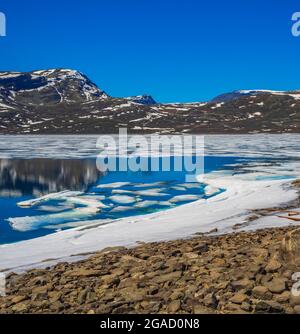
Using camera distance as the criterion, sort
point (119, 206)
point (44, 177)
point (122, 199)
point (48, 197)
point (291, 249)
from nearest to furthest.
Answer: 1. point (291, 249)
2. point (119, 206)
3. point (122, 199)
4. point (48, 197)
5. point (44, 177)

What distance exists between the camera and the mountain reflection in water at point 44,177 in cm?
2283

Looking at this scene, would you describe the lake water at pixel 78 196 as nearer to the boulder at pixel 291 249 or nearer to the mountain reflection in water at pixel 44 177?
the mountain reflection in water at pixel 44 177

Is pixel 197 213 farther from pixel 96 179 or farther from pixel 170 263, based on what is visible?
pixel 96 179

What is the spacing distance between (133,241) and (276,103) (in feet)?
633

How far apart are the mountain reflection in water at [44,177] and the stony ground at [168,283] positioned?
1341 cm

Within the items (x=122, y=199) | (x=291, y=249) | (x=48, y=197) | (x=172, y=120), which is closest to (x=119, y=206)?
(x=122, y=199)

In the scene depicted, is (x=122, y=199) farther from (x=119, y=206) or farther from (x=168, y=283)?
(x=168, y=283)

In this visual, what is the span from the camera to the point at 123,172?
1192 inches

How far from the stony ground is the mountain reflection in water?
44.0 ft

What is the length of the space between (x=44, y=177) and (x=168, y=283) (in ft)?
73.0

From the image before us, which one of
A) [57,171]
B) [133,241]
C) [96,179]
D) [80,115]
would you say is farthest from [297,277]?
[80,115]

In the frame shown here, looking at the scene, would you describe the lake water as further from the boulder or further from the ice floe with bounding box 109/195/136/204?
the boulder

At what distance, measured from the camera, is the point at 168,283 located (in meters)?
7.11

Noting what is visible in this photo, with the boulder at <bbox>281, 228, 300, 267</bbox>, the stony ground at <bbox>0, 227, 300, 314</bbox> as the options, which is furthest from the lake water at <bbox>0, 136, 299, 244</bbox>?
the boulder at <bbox>281, 228, 300, 267</bbox>
